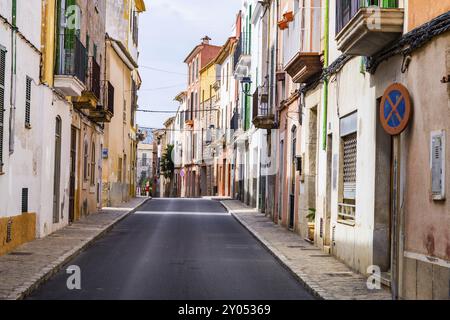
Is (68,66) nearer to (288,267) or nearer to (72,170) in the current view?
(72,170)

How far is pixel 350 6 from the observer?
45.5 ft

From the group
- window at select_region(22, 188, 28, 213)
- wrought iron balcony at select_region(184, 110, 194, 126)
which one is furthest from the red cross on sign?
wrought iron balcony at select_region(184, 110, 194, 126)

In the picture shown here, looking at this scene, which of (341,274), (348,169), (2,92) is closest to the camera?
(341,274)

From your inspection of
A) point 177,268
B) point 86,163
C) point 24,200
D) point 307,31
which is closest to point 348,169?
point 177,268

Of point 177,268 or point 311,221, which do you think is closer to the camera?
point 177,268

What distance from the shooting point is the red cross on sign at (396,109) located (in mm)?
9305

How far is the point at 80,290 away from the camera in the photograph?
11.1 metres

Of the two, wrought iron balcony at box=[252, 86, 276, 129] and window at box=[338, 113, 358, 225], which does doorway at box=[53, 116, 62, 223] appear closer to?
window at box=[338, 113, 358, 225]

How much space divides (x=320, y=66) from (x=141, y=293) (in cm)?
875

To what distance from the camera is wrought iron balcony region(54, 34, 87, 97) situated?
63.5 feet

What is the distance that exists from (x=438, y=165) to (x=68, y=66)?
492 inches

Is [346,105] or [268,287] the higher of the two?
[346,105]

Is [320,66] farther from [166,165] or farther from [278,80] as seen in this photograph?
[166,165]

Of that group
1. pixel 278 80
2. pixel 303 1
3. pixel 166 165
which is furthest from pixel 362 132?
pixel 166 165
